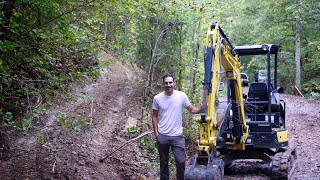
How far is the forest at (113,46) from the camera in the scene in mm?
5430

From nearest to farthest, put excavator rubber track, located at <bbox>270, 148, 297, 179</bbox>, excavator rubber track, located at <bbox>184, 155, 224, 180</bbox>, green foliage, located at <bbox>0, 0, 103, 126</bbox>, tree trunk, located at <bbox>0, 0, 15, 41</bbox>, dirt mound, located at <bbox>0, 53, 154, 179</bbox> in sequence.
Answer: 1. tree trunk, located at <bbox>0, 0, 15, 41</bbox>
2. green foliage, located at <bbox>0, 0, 103, 126</bbox>
3. excavator rubber track, located at <bbox>184, 155, 224, 180</bbox>
4. dirt mound, located at <bbox>0, 53, 154, 179</bbox>
5. excavator rubber track, located at <bbox>270, 148, 297, 179</bbox>

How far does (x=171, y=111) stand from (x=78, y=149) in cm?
331

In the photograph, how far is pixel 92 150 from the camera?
816 cm

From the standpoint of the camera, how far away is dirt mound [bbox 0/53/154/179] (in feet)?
21.6

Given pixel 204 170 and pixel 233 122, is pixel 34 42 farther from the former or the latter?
pixel 233 122

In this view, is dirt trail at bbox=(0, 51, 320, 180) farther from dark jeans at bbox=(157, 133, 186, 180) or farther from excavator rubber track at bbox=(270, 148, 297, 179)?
dark jeans at bbox=(157, 133, 186, 180)

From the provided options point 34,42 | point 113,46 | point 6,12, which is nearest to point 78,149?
point 113,46

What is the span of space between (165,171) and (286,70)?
71.8ft

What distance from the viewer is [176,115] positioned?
5.52 meters

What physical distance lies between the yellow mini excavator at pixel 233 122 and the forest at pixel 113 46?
6.34 ft

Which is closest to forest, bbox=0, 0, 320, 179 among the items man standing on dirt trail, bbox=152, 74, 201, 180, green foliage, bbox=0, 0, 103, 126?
green foliage, bbox=0, 0, 103, 126

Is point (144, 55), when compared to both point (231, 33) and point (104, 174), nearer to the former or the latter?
point (104, 174)

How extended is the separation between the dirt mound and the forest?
164 mm

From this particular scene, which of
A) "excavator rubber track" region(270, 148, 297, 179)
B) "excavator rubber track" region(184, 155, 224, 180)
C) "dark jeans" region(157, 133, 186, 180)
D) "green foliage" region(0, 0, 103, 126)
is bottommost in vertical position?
"excavator rubber track" region(270, 148, 297, 179)
